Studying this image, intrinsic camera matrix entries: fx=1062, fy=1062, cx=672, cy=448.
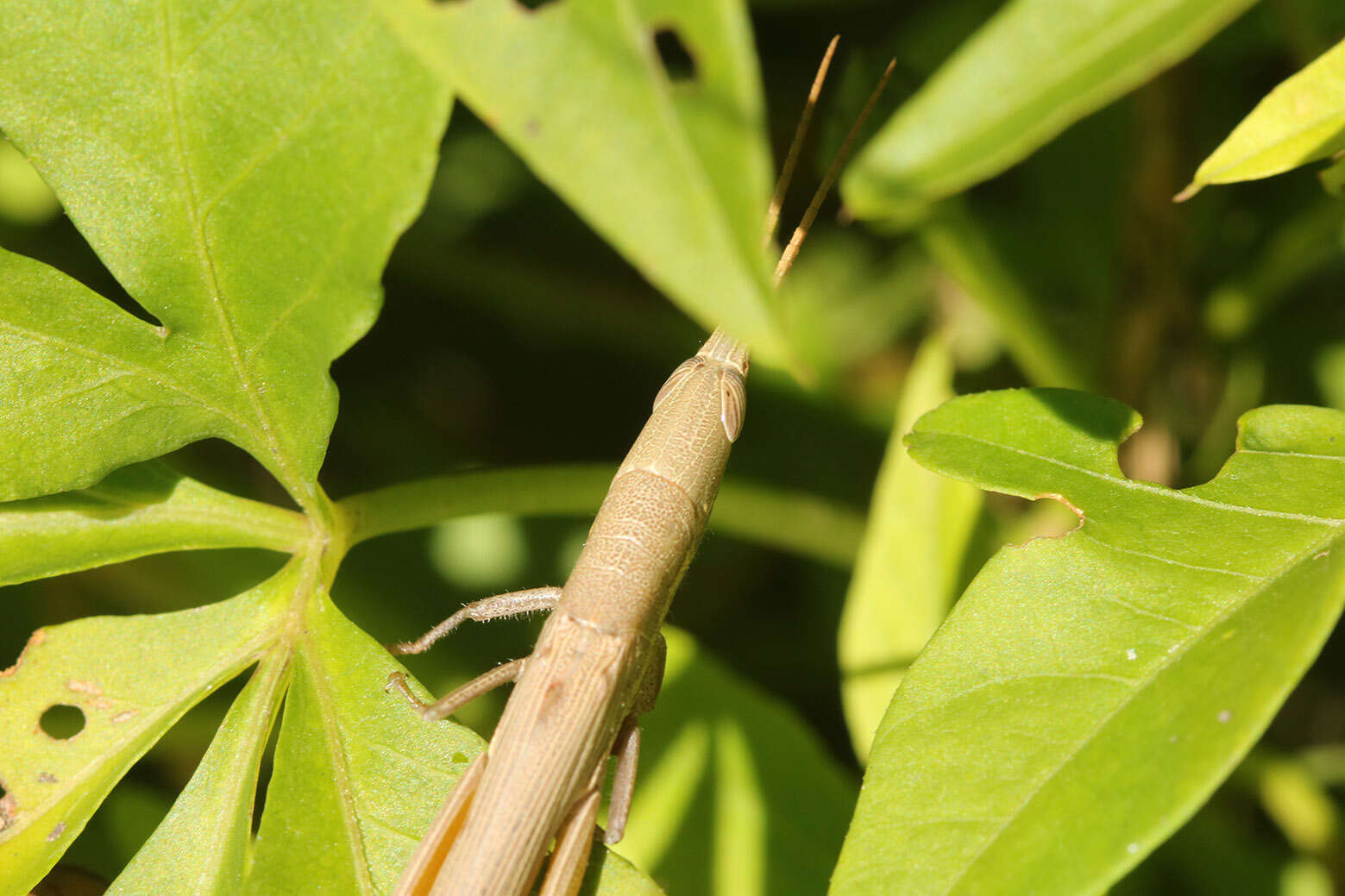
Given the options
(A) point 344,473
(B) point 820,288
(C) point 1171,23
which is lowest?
(B) point 820,288

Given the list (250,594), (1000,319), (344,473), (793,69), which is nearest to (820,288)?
(793,69)

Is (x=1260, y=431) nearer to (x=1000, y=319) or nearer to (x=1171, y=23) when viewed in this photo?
(x=1171, y=23)

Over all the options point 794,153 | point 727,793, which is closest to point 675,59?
point 794,153

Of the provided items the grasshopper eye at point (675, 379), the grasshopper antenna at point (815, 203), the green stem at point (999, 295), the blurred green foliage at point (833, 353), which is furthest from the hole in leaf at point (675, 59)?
the green stem at point (999, 295)

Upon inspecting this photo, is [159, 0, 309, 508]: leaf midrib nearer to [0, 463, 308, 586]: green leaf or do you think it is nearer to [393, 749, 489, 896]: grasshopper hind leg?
[0, 463, 308, 586]: green leaf

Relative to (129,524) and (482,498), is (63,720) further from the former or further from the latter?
(482,498)


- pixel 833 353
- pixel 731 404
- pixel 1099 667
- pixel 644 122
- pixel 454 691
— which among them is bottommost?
pixel 833 353
